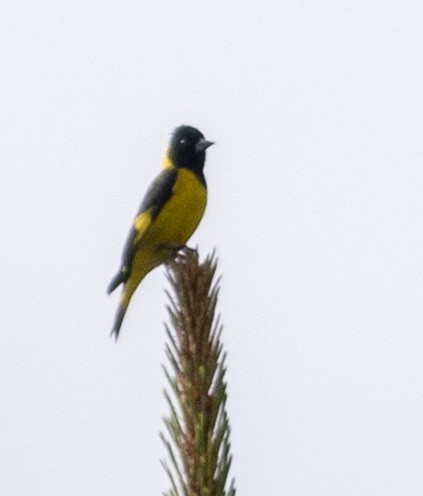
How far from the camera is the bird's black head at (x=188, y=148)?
671 cm

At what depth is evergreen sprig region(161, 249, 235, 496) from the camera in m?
1.92

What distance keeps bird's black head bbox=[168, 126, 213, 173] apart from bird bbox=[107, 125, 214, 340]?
31 centimetres

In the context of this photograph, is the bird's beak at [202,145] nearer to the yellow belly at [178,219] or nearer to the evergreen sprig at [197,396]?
the yellow belly at [178,219]

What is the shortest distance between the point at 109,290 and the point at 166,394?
143 inches

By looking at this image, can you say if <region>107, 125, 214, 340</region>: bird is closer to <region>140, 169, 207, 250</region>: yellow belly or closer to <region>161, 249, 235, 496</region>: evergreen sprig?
<region>140, 169, 207, 250</region>: yellow belly

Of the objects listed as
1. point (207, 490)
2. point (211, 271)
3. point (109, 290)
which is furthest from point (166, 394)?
point (109, 290)

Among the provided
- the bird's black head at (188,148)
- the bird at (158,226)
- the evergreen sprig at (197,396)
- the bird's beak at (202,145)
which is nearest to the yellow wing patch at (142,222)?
the bird at (158,226)

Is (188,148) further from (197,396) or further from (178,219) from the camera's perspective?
(197,396)

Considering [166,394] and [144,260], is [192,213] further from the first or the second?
[166,394]

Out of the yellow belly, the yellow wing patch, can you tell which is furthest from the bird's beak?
the yellow wing patch

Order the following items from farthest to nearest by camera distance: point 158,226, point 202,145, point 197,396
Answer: point 202,145 < point 158,226 < point 197,396

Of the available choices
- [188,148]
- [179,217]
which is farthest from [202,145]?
[179,217]

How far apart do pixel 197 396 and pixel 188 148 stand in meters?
5.01

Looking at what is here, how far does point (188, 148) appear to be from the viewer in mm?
6922
